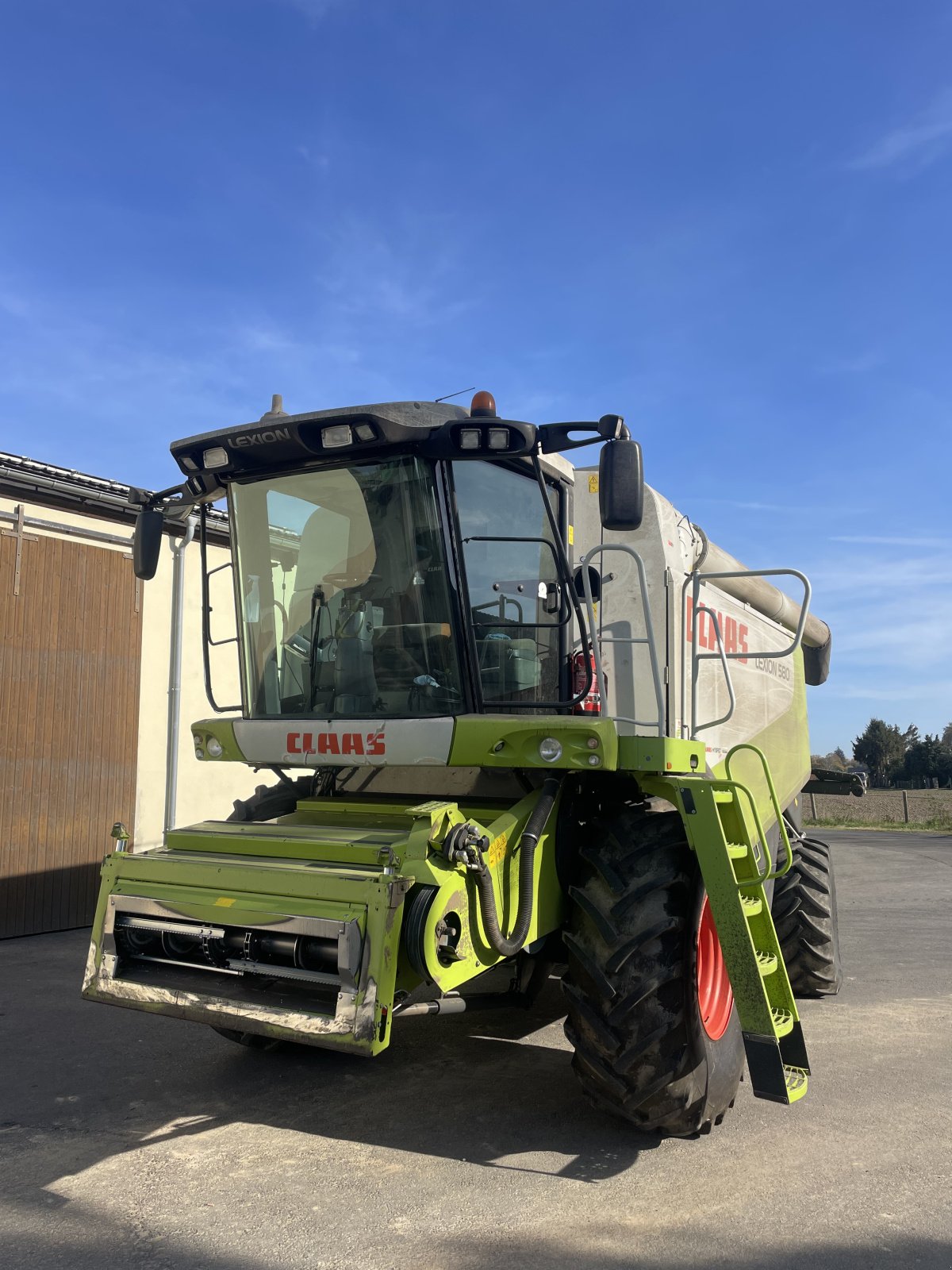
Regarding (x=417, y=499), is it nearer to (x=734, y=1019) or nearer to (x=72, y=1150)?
(x=734, y=1019)

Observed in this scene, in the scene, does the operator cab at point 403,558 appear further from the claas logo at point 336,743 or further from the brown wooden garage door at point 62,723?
the brown wooden garage door at point 62,723

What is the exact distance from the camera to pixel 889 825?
89.0ft

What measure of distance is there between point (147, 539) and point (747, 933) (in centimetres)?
347

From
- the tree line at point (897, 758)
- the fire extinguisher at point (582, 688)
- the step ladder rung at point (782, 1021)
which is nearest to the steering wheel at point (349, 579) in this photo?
the fire extinguisher at point (582, 688)

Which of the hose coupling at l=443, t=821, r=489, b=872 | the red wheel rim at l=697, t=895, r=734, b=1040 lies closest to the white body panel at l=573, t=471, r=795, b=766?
the red wheel rim at l=697, t=895, r=734, b=1040

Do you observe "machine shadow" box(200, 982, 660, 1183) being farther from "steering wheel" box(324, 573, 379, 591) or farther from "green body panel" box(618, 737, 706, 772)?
"steering wheel" box(324, 573, 379, 591)

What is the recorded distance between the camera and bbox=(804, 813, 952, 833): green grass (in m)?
26.0

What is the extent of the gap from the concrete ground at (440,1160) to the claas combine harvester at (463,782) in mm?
316

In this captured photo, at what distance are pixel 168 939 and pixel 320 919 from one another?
2.75ft

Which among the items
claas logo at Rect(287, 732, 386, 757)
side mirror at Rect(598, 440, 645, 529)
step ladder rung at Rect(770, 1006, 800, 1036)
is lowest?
step ladder rung at Rect(770, 1006, 800, 1036)

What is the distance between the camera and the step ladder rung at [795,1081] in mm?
4004

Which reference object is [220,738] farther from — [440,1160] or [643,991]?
[643,991]

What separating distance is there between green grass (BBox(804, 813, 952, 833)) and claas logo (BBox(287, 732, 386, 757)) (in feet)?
79.3

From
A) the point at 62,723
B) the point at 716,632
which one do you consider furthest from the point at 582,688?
the point at 62,723
